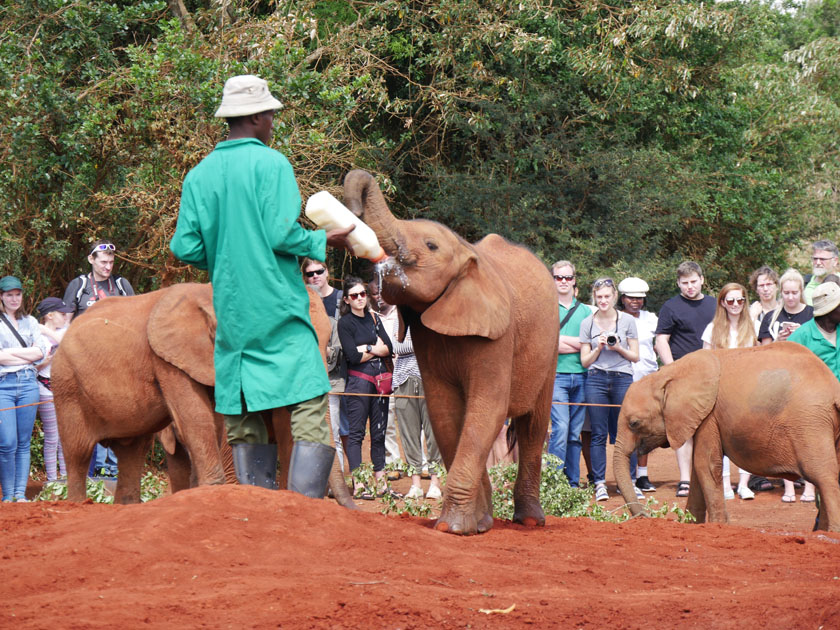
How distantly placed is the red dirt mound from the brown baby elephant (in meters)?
1.74

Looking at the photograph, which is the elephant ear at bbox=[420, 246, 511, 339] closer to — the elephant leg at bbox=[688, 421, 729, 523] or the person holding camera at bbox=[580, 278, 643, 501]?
the elephant leg at bbox=[688, 421, 729, 523]

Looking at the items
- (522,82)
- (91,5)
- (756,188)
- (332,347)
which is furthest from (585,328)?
(756,188)

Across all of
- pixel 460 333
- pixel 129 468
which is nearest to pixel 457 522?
pixel 460 333

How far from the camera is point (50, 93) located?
13102mm

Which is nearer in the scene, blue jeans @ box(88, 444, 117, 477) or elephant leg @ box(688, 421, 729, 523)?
elephant leg @ box(688, 421, 729, 523)

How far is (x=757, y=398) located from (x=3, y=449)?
6.76 metres

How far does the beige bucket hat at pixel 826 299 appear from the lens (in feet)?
28.2

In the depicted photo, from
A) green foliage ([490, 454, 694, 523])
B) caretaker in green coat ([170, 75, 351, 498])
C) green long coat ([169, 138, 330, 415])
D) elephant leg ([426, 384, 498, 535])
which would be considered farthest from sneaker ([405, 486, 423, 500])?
green long coat ([169, 138, 330, 415])

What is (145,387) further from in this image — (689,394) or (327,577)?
(689,394)

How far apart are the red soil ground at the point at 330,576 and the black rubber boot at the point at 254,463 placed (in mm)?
557

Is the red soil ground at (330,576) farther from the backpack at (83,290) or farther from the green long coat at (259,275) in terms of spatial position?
the backpack at (83,290)

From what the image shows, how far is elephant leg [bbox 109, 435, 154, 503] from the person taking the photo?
8.53 m

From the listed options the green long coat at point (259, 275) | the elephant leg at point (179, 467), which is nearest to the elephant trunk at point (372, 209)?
the green long coat at point (259, 275)

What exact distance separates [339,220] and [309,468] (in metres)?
1.26
